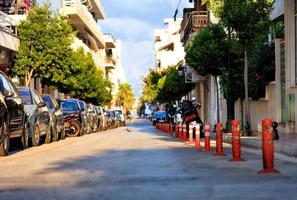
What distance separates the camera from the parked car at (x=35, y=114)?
58.2ft

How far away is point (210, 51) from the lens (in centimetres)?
3091

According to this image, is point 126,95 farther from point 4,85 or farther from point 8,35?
point 4,85

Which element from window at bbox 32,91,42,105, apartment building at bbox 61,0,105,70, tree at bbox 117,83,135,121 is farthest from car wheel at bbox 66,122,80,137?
tree at bbox 117,83,135,121

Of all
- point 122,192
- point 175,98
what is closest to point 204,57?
point 122,192

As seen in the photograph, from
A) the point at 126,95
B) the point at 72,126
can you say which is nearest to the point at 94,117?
the point at 72,126

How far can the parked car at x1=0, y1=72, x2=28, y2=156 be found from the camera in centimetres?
1383

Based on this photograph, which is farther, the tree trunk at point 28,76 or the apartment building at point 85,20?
the apartment building at point 85,20

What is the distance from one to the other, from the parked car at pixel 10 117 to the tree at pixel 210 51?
14.9m

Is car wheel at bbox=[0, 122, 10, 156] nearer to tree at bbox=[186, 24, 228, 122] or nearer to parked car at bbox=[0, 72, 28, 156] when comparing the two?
parked car at bbox=[0, 72, 28, 156]

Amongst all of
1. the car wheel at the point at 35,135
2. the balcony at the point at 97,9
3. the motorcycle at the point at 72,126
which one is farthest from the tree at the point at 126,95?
the car wheel at the point at 35,135

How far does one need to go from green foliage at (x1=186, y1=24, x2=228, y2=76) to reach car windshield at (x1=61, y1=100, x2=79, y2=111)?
6.74m

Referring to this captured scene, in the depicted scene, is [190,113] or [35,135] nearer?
[35,135]

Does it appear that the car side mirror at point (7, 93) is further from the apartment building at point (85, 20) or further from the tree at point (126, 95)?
the tree at point (126, 95)

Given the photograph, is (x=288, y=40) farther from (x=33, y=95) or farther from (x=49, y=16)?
(x=49, y=16)
